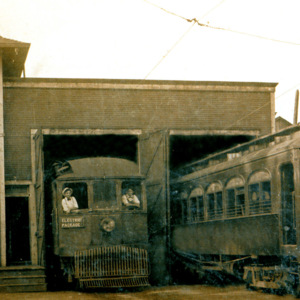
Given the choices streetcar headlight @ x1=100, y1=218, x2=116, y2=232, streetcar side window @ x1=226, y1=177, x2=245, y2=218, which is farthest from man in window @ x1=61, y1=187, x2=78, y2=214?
streetcar side window @ x1=226, y1=177, x2=245, y2=218

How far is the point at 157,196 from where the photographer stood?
714 inches

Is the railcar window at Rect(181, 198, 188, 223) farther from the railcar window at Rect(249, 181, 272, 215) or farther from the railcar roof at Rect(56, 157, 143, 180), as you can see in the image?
the railcar window at Rect(249, 181, 272, 215)

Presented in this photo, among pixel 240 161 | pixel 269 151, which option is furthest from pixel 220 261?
pixel 269 151

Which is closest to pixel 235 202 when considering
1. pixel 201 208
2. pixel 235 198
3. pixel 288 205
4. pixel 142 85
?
pixel 235 198

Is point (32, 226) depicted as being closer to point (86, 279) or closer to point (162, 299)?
point (86, 279)

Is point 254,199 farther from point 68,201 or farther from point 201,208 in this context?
point 68,201

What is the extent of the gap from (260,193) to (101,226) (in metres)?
4.08

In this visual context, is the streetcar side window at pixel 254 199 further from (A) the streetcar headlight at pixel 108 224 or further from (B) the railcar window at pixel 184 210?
(B) the railcar window at pixel 184 210

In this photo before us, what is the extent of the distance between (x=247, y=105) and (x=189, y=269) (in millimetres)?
5848

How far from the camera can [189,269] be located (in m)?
18.2

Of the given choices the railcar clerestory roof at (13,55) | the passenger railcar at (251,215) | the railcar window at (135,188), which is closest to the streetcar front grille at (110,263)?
the railcar window at (135,188)

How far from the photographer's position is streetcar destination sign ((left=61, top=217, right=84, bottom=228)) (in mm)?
14569

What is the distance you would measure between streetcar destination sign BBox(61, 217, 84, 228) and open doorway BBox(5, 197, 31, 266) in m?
7.14

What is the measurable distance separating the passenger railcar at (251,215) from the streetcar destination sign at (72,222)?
310 cm
